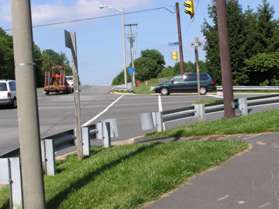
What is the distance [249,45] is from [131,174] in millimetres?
43723

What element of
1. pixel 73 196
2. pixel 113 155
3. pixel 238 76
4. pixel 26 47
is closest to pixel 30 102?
pixel 26 47

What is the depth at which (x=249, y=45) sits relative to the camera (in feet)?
165

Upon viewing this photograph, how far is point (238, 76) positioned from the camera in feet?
167

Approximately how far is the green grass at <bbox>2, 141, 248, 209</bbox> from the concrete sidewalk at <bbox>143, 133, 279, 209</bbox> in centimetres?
24

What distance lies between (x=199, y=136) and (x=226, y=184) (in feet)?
19.7

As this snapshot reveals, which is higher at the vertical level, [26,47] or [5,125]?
[26,47]

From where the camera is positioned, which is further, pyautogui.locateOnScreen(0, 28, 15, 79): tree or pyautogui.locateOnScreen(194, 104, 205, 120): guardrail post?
pyautogui.locateOnScreen(0, 28, 15, 79): tree

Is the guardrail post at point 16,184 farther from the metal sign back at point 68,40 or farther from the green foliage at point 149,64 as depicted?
the green foliage at point 149,64

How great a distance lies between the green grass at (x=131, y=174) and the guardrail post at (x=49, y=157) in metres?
0.20

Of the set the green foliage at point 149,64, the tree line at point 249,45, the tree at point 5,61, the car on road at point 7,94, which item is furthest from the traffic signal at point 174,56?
the green foliage at point 149,64

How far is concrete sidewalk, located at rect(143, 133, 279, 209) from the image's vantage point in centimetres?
645

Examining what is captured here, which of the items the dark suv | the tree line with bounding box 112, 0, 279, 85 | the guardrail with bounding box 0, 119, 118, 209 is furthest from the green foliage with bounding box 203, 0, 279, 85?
the guardrail with bounding box 0, 119, 118, 209

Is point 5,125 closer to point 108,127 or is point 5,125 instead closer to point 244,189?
point 108,127

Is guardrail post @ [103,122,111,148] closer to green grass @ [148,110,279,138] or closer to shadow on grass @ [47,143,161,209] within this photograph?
green grass @ [148,110,279,138]
